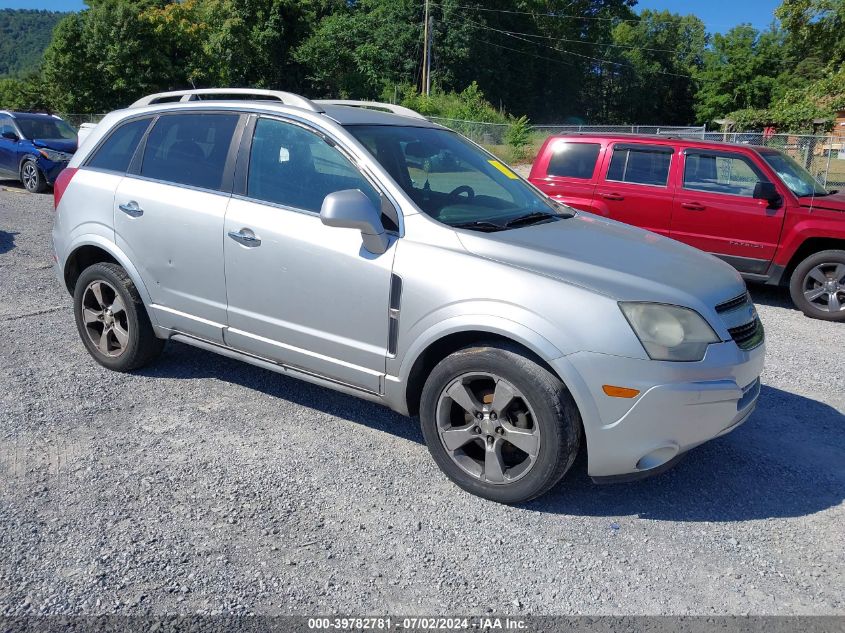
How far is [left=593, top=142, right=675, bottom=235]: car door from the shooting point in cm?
829

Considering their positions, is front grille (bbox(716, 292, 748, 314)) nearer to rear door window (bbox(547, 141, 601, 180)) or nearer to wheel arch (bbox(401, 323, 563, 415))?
wheel arch (bbox(401, 323, 563, 415))

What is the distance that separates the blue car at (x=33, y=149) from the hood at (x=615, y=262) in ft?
45.4

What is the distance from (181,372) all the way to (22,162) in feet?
41.8

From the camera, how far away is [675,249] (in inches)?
160

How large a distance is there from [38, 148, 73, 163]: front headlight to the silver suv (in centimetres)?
1135

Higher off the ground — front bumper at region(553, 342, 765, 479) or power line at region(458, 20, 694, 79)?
power line at region(458, 20, 694, 79)

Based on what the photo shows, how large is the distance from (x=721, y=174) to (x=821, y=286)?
65.3 inches

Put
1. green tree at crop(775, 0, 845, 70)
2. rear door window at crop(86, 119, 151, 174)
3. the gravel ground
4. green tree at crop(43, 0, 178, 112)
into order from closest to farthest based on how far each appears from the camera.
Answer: the gravel ground
rear door window at crop(86, 119, 151, 174)
green tree at crop(775, 0, 845, 70)
green tree at crop(43, 0, 178, 112)

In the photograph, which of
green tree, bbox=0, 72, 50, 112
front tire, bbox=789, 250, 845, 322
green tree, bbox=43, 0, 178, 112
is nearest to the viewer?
front tire, bbox=789, 250, 845, 322

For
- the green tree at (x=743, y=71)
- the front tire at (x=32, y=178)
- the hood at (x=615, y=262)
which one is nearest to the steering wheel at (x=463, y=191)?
the hood at (x=615, y=262)

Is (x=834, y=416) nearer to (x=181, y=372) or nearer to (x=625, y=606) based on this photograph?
(x=625, y=606)

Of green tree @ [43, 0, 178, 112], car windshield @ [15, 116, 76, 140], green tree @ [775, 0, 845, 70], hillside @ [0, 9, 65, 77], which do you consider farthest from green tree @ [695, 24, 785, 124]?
hillside @ [0, 9, 65, 77]

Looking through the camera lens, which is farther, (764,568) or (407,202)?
(407,202)

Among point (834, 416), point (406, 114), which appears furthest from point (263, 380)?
point (834, 416)
